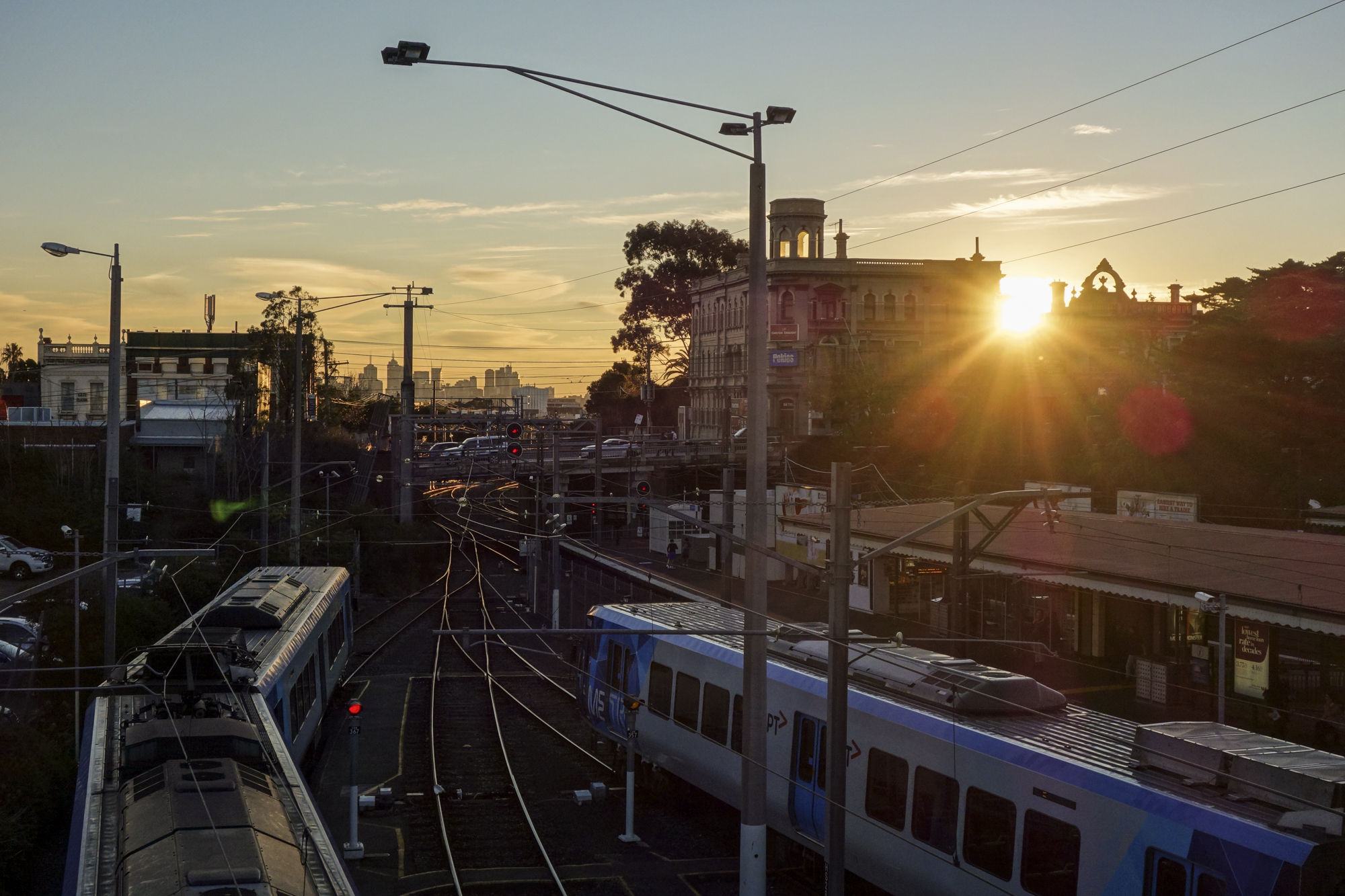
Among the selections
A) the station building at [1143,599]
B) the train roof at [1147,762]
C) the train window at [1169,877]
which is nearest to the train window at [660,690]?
the train roof at [1147,762]

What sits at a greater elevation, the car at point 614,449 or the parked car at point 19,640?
the car at point 614,449

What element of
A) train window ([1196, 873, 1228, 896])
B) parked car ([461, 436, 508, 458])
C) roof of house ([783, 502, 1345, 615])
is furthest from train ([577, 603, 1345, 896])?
parked car ([461, 436, 508, 458])

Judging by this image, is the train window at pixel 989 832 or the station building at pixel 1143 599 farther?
the station building at pixel 1143 599

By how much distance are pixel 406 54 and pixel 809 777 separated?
9.25 meters

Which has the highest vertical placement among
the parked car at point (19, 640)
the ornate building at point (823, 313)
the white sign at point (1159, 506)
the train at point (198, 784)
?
the ornate building at point (823, 313)

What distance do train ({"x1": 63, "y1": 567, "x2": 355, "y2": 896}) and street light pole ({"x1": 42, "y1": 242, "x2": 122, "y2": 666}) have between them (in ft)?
7.02

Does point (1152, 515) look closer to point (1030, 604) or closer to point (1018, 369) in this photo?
point (1030, 604)

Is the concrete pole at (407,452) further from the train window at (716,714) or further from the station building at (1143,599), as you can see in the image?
the train window at (716,714)

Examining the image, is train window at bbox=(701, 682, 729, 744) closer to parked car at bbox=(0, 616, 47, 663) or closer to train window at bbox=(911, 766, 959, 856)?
train window at bbox=(911, 766, 959, 856)

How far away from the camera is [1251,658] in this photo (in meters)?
21.5

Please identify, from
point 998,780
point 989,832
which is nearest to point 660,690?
point 989,832

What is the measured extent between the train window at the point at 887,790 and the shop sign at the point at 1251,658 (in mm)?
11754

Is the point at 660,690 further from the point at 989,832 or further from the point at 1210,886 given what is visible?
the point at 1210,886

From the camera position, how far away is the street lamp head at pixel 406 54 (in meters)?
9.86
